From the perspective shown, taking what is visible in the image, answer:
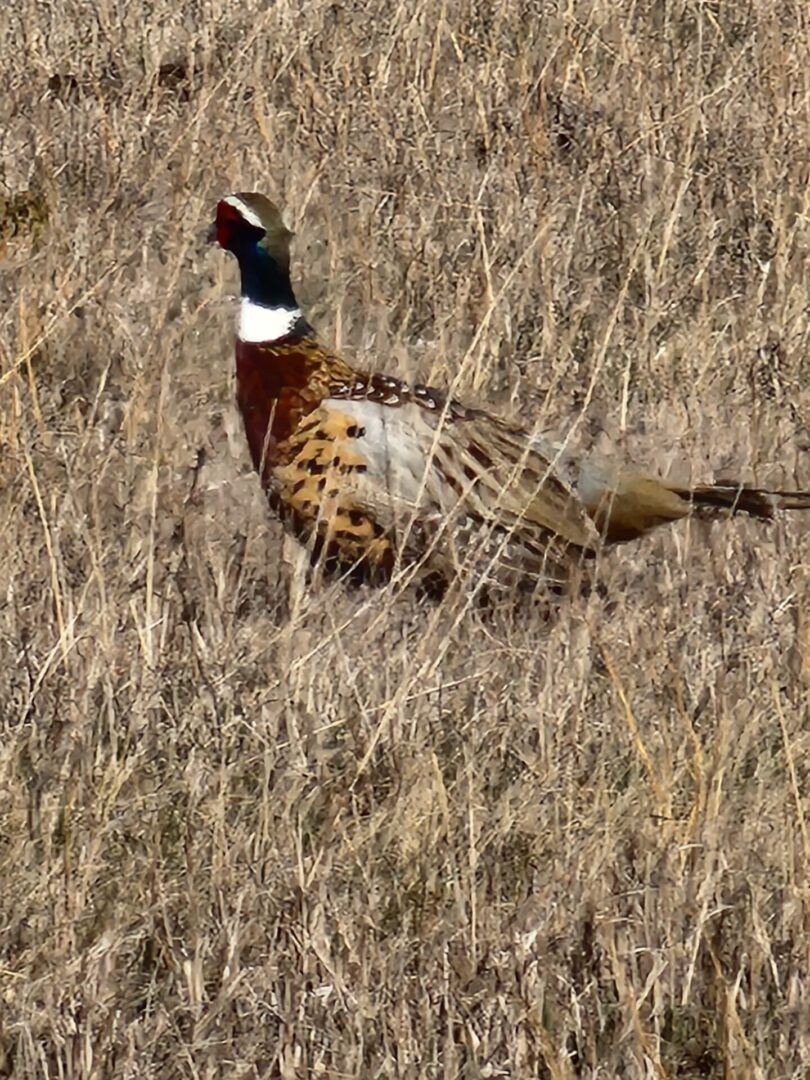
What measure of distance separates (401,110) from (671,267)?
0.96 m

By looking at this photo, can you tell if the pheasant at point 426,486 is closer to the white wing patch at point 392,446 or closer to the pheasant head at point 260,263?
the white wing patch at point 392,446

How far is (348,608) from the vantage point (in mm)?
4535

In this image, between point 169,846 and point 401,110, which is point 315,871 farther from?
point 401,110

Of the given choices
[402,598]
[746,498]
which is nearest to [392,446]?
[402,598]

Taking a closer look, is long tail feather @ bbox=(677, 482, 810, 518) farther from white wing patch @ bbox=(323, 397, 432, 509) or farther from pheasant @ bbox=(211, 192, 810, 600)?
white wing patch @ bbox=(323, 397, 432, 509)

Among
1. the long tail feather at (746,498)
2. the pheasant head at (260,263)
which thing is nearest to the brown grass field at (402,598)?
the long tail feather at (746,498)

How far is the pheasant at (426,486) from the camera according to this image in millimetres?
4672

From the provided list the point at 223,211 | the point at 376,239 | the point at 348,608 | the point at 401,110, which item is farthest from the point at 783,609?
the point at 401,110

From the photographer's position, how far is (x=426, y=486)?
472 centimetres

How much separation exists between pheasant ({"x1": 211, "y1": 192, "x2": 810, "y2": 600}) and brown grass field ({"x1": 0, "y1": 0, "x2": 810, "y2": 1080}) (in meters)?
0.10

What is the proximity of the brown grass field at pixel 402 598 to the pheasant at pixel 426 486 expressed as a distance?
10 centimetres

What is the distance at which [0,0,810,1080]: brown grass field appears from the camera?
10.3 feet

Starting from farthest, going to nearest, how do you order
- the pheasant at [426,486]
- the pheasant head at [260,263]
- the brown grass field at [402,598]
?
1. the pheasant head at [260,263]
2. the pheasant at [426,486]
3. the brown grass field at [402,598]

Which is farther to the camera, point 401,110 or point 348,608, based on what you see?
point 401,110
